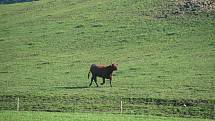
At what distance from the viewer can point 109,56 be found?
2527 inches

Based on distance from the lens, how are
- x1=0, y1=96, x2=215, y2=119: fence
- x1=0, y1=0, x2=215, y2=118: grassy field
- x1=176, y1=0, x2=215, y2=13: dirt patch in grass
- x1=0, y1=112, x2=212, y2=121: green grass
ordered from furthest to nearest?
x1=176, y1=0, x2=215, y2=13: dirt patch in grass, x1=0, y1=0, x2=215, y2=118: grassy field, x1=0, y1=96, x2=215, y2=119: fence, x1=0, y1=112, x2=212, y2=121: green grass

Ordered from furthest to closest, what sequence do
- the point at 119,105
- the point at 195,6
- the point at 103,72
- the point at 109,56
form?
the point at 195,6 → the point at 109,56 → the point at 103,72 → the point at 119,105

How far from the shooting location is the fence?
131 feet

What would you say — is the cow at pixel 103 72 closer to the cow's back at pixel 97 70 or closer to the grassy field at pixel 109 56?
the cow's back at pixel 97 70

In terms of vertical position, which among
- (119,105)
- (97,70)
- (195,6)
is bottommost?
(119,105)

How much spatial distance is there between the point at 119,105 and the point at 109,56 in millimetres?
23154

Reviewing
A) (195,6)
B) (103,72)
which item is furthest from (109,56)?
(195,6)

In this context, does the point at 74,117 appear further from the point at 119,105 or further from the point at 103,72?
the point at 103,72

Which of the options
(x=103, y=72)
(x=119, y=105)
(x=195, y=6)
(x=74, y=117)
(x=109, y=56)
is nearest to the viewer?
(x=74, y=117)

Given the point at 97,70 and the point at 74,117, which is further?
the point at 97,70

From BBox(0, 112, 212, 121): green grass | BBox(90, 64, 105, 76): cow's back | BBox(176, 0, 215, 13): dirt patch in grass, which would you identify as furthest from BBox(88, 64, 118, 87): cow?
BBox(176, 0, 215, 13): dirt patch in grass

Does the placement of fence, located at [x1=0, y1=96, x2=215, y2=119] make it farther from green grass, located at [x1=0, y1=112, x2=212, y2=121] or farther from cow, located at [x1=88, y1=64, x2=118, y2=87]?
cow, located at [x1=88, y1=64, x2=118, y2=87]

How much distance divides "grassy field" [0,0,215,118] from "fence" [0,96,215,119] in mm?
71

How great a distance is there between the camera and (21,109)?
41.5m
